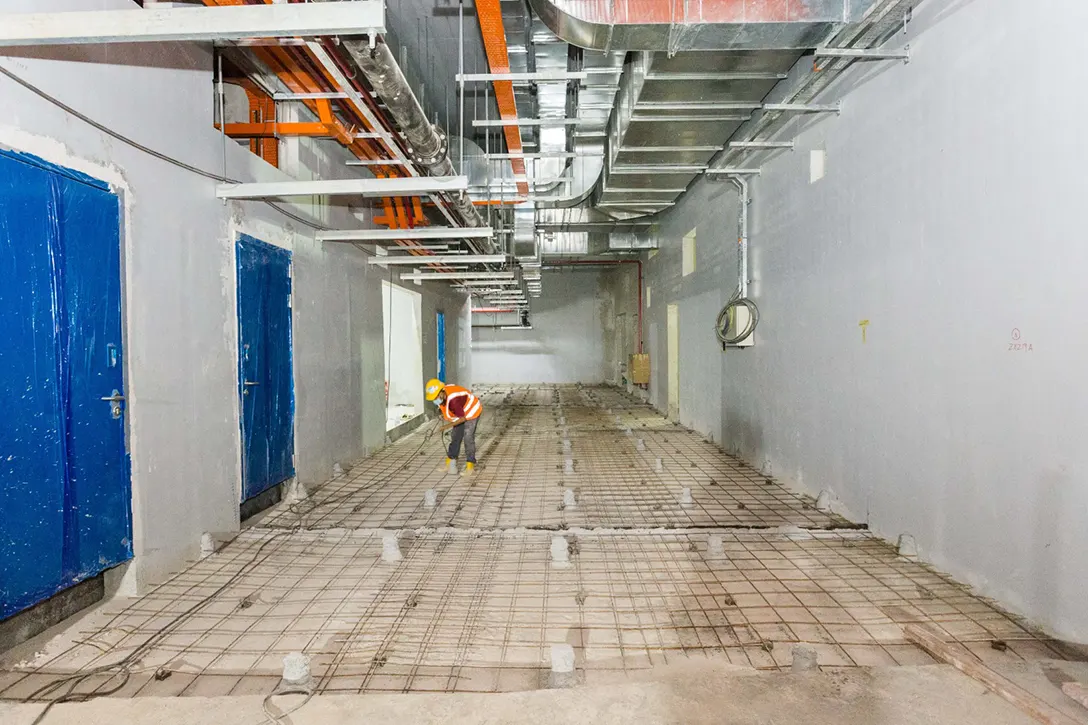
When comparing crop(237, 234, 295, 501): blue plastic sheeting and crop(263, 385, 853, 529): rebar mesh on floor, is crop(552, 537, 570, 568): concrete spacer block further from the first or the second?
crop(237, 234, 295, 501): blue plastic sheeting

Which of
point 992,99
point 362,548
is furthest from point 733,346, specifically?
point 362,548

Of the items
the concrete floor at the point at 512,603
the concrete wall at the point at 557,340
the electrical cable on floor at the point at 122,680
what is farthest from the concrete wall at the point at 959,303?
the concrete wall at the point at 557,340

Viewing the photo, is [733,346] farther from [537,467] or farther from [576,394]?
[576,394]

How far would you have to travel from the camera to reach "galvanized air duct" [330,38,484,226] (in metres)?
2.36

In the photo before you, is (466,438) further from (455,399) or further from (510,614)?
(510,614)

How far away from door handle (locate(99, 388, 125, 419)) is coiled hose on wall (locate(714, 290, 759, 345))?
5247 mm

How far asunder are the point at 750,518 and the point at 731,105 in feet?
10.8

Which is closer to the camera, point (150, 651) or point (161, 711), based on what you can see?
point (161, 711)

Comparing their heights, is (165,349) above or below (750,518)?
above

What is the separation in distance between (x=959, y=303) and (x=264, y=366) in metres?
4.75

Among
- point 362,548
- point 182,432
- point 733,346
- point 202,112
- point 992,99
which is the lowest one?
point 362,548

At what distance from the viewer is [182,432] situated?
3.35 m

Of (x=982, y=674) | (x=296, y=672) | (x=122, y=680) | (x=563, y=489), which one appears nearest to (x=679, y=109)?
(x=563, y=489)

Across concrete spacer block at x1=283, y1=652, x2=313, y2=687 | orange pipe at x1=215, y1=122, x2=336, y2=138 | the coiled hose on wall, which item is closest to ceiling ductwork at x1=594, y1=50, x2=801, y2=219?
the coiled hose on wall
